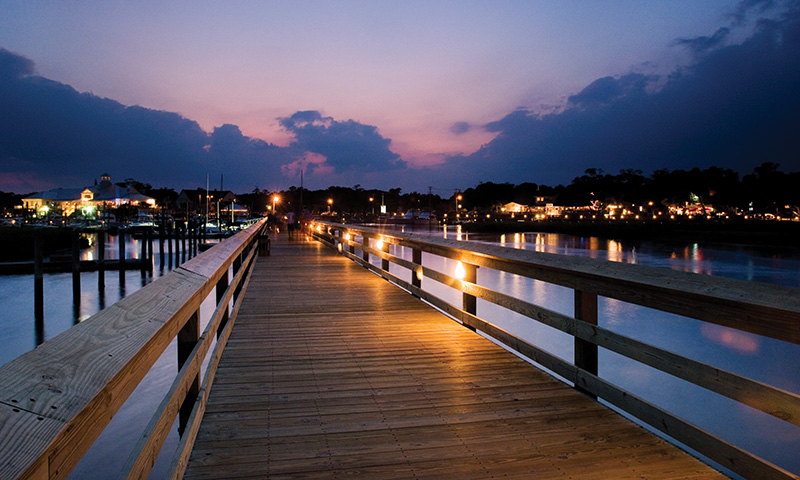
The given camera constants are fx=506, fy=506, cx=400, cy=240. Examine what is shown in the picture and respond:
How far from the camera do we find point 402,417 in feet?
Answer: 10.7

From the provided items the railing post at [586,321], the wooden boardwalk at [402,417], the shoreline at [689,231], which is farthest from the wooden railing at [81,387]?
the shoreline at [689,231]

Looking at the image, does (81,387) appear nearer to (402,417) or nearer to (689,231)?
(402,417)

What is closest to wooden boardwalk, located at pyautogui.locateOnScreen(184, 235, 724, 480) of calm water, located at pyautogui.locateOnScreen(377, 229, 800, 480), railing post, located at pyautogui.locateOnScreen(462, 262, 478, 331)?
railing post, located at pyautogui.locateOnScreen(462, 262, 478, 331)

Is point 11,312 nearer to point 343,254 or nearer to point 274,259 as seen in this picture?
point 274,259

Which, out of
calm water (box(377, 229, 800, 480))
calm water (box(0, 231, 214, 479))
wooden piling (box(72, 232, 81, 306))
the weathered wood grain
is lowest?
calm water (box(377, 229, 800, 480))

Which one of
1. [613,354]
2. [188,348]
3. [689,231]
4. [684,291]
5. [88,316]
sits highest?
[684,291]

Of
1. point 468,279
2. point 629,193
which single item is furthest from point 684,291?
point 629,193

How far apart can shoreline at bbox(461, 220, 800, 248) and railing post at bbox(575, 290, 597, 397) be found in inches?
2641

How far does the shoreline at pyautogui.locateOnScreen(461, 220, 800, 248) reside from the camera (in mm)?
64681

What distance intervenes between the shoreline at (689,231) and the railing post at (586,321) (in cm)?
6709

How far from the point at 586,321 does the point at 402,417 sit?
1449mm

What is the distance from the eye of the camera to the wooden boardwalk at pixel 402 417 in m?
2.60

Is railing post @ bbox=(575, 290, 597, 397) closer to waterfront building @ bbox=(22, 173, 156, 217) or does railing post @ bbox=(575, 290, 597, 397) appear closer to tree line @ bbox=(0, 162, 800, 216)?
tree line @ bbox=(0, 162, 800, 216)

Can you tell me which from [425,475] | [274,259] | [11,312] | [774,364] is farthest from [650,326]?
[11,312]
